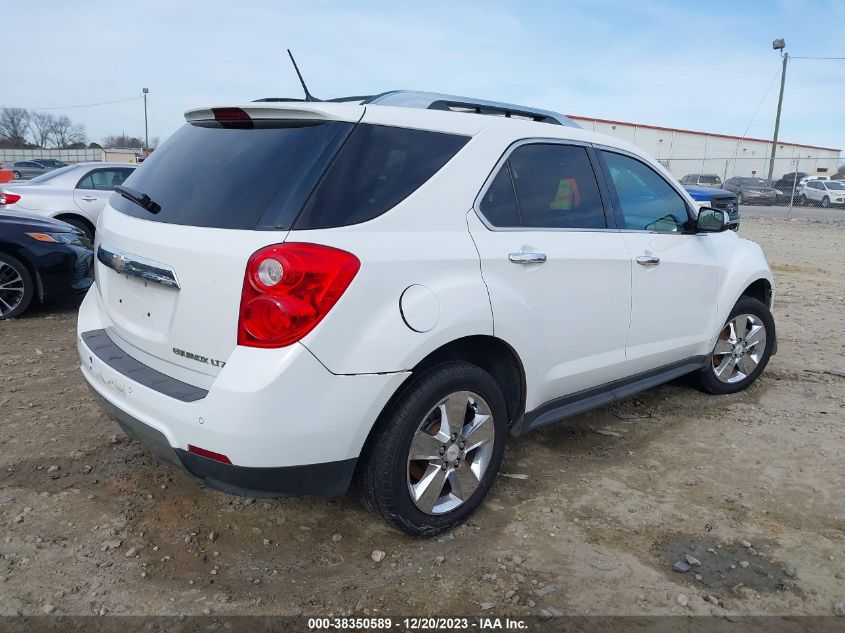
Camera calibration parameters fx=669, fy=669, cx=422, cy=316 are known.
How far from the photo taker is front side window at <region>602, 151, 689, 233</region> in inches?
145

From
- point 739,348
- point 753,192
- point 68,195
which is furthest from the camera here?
point 753,192

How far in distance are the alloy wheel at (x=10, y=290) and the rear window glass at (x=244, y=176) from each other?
166 inches

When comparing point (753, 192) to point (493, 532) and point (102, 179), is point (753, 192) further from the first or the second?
point (493, 532)

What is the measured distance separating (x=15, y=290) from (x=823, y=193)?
1314 inches

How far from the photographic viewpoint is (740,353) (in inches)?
186

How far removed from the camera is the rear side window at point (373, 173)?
2.39 metres

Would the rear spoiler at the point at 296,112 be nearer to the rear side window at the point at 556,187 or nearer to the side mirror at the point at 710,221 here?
the rear side window at the point at 556,187

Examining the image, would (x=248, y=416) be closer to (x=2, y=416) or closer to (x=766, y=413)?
(x=2, y=416)

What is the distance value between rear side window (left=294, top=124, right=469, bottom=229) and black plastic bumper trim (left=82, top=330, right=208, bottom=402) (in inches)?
28.6

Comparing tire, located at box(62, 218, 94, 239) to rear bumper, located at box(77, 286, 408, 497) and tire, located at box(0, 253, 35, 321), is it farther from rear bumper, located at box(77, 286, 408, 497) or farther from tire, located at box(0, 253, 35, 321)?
rear bumper, located at box(77, 286, 408, 497)

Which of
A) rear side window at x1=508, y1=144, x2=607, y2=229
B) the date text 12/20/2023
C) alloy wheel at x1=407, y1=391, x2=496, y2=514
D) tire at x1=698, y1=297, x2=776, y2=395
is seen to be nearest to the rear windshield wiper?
alloy wheel at x1=407, y1=391, x2=496, y2=514

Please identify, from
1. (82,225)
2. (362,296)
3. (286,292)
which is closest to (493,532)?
(362,296)

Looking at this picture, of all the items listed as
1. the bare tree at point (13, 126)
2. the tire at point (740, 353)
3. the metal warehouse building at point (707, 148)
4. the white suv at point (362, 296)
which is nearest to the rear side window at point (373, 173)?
the white suv at point (362, 296)

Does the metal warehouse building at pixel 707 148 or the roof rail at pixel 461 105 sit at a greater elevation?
the metal warehouse building at pixel 707 148
